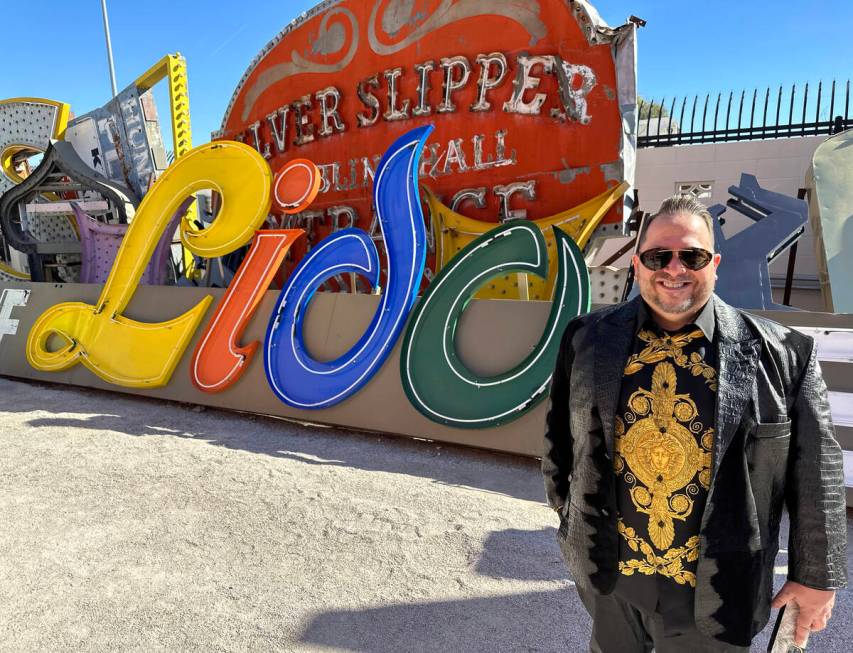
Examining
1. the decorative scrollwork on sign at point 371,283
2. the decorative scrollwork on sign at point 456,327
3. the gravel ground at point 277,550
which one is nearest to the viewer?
the gravel ground at point 277,550

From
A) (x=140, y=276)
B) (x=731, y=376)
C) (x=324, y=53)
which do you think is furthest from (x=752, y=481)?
(x=324, y=53)

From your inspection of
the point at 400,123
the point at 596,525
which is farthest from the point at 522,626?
the point at 400,123

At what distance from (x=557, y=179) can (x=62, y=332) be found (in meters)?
6.87

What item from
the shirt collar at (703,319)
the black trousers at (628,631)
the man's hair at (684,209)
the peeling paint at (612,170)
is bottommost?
the black trousers at (628,631)

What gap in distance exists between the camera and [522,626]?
2.74m

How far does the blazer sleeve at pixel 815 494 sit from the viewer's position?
4.92 ft

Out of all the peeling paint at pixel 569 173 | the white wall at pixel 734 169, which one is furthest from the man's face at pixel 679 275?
the white wall at pixel 734 169

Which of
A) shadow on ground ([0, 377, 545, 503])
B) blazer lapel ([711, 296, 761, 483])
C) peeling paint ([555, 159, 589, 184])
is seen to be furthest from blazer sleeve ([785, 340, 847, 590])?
peeling paint ([555, 159, 589, 184])

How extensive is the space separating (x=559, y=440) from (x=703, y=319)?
0.60m

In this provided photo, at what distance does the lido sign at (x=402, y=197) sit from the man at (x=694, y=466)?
3338 mm

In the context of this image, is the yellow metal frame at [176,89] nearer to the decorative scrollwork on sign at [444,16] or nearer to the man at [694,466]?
the decorative scrollwork on sign at [444,16]

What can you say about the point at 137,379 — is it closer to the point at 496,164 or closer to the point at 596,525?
the point at 496,164

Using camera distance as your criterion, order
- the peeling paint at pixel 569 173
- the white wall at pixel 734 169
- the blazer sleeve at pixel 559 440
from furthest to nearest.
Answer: the white wall at pixel 734 169, the peeling paint at pixel 569 173, the blazer sleeve at pixel 559 440

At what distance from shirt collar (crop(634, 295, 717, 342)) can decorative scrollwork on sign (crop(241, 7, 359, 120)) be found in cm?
717
